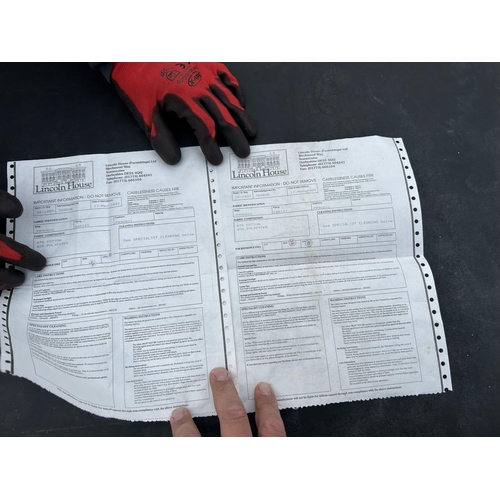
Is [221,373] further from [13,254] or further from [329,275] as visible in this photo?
[13,254]

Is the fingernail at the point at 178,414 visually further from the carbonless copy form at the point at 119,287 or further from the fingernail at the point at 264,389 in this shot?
the fingernail at the point at 264,389

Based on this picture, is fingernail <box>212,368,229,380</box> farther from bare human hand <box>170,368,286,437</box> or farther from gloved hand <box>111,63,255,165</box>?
gloved hand <box>111,63,255,165</box>

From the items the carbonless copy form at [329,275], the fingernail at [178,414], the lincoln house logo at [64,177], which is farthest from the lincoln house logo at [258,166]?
the fingernail at [178,414]

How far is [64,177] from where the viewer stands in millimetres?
628

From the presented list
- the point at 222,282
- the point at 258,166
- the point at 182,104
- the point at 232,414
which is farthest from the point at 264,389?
the point at 182,104

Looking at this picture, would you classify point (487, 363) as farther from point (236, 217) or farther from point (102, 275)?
point (102, 275)

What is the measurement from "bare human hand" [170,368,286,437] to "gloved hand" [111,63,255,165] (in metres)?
0.35

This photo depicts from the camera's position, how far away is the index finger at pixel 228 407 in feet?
1.75

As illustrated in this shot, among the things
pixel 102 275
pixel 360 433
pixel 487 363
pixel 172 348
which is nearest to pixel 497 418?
pixel 487 363

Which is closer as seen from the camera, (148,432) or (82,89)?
(148,432)

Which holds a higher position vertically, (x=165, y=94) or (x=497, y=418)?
(x=165, y=94)

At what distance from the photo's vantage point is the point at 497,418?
1.90ft

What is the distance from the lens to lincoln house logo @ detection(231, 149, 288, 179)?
636 millimetres

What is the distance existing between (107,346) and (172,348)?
0.33 feet
